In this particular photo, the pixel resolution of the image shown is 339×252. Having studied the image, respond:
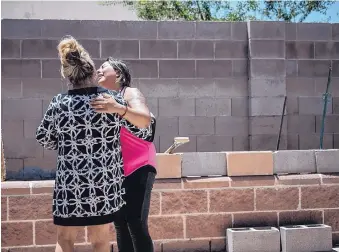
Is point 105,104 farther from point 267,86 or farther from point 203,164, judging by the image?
point 267,86

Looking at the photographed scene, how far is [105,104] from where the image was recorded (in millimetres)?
2285

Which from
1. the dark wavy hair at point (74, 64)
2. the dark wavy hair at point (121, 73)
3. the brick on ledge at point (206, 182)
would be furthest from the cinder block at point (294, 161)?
the dark wavy hair at point (74, 64)

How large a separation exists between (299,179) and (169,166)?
1.03 m

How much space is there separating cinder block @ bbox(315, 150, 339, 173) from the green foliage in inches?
324

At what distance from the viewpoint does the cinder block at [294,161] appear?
3836mm

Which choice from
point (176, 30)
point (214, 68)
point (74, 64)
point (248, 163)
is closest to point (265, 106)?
point (214, 68)

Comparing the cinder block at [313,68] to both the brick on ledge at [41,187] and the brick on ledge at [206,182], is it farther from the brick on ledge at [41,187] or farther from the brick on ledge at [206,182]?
the brick on ledge at [41,187]

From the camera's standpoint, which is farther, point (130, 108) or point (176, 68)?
point (176, 68)

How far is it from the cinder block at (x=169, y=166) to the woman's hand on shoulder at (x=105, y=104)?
4.41 ft

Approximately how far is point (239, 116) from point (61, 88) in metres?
2.27

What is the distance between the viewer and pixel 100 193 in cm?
229

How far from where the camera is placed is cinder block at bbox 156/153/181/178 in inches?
143

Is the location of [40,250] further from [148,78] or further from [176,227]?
[148,78]

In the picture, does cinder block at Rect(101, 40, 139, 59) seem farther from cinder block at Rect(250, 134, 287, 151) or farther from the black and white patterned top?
the black and white patterned top
